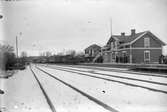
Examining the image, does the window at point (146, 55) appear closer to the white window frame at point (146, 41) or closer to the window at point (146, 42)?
the white window frame at point (146, 41)

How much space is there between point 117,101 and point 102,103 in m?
0.37

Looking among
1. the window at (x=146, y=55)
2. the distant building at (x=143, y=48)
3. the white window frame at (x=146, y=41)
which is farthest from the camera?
the white window frame at (x=146, y=41)

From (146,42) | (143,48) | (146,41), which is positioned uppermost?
(146,41)

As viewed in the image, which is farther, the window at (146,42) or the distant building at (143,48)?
the window at (146,42)

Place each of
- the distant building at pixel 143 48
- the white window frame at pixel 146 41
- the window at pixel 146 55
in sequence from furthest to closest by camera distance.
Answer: the white window frame at pixel 146 41 < the window at pixel 146 55 < the distant building at pixel 143 48

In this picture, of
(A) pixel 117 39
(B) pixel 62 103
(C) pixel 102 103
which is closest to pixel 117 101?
(C) pixel 102 103

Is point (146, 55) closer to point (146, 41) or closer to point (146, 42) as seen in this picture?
point (146, 42)

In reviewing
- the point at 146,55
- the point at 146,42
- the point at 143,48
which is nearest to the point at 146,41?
the point at 146,42

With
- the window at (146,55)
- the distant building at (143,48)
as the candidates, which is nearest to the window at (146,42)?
the distant building at (143,48)

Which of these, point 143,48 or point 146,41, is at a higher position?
point 146,41

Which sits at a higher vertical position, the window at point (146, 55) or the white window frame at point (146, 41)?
the white window frame at point (146, 41)

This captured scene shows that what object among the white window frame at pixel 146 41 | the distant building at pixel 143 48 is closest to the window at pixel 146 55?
the distant building at pixel 143 48

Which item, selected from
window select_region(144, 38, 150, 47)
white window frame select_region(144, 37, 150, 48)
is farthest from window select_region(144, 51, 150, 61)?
window select_region(144, 38, 150, 47)

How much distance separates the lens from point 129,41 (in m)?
26.4
